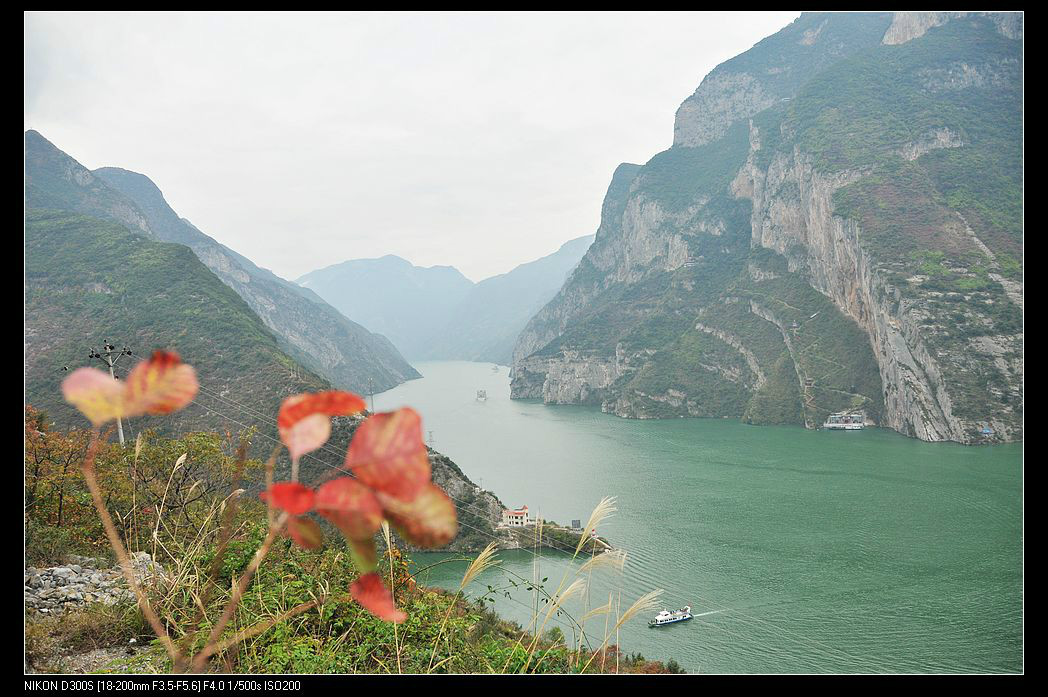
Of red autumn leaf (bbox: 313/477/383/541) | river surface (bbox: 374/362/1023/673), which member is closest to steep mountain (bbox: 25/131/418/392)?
river surface (bbox: 374/362/1023/673)

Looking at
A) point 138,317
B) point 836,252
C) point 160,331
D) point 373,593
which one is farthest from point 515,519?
point 836,252

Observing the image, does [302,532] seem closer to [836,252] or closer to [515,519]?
[515,519]

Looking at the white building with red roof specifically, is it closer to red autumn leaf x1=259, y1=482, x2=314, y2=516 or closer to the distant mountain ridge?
Result: red autumn leaf x1=259, y1=482, x2=314, y2=516

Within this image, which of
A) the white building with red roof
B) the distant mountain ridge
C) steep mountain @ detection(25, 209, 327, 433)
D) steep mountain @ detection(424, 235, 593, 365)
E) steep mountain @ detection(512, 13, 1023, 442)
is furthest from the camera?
the distant mountain ridge

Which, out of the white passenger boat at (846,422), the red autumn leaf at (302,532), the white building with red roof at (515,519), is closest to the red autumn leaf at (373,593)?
the red autumn leaf at (302,532)

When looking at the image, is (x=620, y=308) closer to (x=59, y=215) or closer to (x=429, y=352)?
(x=59, y=215)

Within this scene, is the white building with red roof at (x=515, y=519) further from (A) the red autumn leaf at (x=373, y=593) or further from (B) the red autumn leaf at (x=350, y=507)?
(B) the red autumn leaf at (x=350, y=507)
